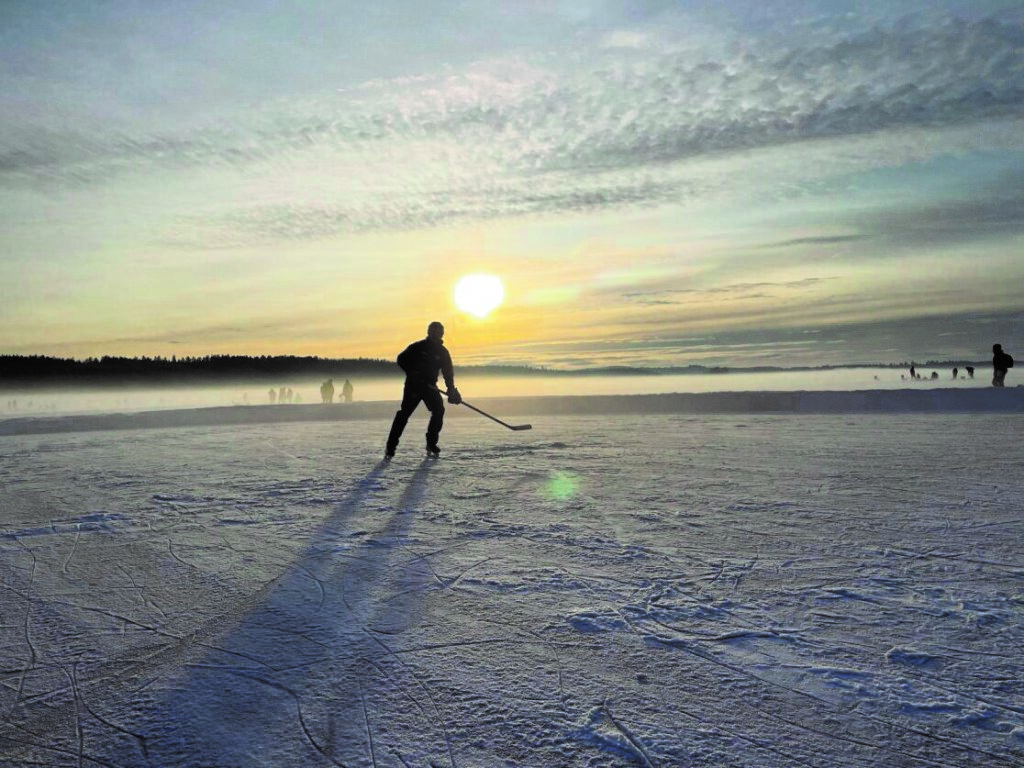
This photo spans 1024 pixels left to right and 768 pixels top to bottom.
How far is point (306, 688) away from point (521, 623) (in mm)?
1055

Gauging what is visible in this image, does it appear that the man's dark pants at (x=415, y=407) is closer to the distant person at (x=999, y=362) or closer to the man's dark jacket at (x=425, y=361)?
the man's dark jacket at (x=425, y=361)

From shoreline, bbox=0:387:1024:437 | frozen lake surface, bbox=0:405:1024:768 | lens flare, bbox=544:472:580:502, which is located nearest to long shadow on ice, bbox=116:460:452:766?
frozen lake surface, bbox=0:405:1024:768

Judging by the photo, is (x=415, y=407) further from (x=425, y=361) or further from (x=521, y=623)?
(x=521, y=623)

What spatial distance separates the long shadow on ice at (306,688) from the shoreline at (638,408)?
47.2 ft

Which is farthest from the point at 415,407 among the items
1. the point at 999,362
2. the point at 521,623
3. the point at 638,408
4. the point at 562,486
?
the point at 999,362

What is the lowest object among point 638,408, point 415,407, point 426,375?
point 638,408

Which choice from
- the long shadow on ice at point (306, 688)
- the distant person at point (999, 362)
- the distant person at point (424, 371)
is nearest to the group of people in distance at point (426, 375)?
the distant person at point (424, 371)

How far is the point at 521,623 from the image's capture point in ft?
10.7

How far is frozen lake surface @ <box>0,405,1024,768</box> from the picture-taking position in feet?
7.50

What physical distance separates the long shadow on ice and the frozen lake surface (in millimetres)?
12

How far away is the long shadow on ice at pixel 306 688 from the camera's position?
Answer: 223 cm

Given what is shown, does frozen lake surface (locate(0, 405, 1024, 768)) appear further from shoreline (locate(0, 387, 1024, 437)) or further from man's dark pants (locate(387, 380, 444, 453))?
shoreline (locate(0, 387, 1024, 437))

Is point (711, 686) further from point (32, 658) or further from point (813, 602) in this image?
point (32, 658)

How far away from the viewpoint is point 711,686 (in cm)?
258
